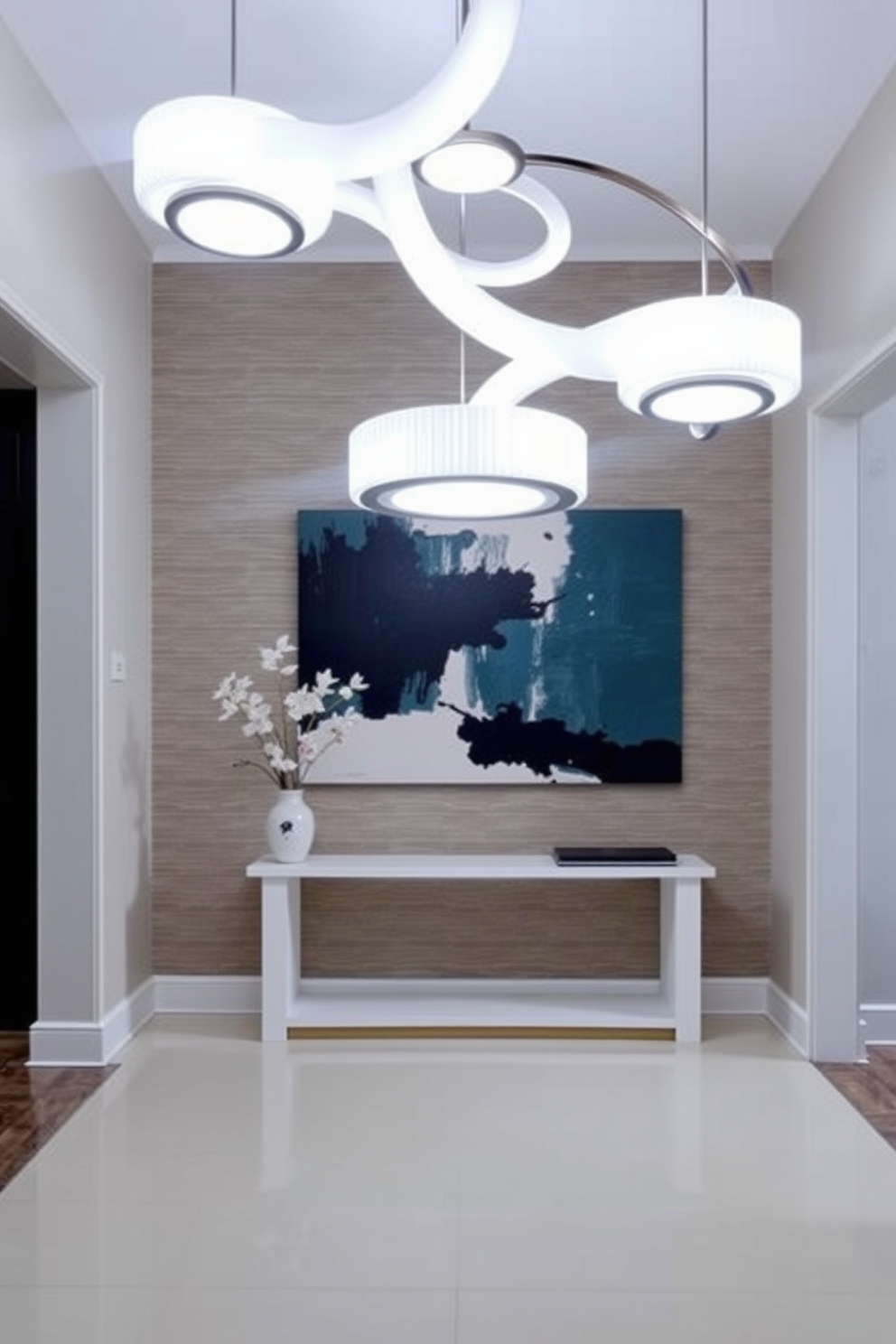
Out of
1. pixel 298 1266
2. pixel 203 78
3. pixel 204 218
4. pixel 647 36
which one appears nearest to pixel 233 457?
pixel 203 78

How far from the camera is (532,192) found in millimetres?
1931

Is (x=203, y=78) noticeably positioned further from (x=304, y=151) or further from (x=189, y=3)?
(x=304, y=151)

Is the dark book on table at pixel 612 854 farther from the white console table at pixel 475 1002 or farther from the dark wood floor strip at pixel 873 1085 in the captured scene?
the dark wood floor strip at pixel 873 1085

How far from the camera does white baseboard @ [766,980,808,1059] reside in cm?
355

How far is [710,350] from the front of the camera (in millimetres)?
1560

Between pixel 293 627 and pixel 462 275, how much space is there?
2418mm

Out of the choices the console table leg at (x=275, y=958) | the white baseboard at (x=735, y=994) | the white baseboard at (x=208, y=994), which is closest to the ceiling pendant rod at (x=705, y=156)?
the console table leg at (x=275, y=958)

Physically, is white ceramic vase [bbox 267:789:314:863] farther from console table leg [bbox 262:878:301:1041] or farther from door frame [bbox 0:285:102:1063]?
door frame [bbox 0:285:102:1063]

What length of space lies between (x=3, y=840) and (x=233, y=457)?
168 centimetres

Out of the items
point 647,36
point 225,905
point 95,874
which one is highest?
point 647,36

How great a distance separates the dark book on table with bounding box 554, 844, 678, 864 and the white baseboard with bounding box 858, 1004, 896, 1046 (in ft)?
2.82

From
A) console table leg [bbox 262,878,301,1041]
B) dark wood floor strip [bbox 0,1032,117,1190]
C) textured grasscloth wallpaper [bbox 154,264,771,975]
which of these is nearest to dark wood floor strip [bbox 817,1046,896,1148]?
textured grasscloth wallpaper [bbox 154,264,771,975]

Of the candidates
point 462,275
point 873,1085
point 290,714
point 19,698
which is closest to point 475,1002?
point 290,714

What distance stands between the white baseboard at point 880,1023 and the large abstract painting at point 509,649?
42.8 inches
